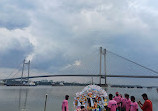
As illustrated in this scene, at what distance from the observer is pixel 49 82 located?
555 ft

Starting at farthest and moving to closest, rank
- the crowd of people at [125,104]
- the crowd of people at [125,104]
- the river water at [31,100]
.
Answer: the river water at [31,100] → the crowd of people at [125,104] → the crowd of people at [125,104]

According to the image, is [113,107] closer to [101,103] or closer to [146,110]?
[101,103]

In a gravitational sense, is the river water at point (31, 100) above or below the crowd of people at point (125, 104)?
below

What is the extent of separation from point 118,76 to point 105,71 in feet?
15.3

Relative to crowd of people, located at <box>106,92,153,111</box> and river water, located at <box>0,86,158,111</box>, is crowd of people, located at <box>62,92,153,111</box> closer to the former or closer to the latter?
crowd of people, located at <box>106,92,153,111</box>

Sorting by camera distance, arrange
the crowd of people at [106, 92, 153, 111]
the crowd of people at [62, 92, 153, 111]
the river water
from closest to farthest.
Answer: the crowd of people at [62, 92, 153, 111], the crowd of people at [106, 92, 153, 111], the river water

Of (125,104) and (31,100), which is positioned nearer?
(125,104)

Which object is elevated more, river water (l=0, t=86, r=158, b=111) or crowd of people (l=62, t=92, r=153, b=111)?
crowd of people (l=62, t=92, r=153, b=111)

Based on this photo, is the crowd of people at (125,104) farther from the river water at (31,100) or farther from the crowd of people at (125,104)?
the river water at (31,100)

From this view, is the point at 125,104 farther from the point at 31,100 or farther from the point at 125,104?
the point at 31,100

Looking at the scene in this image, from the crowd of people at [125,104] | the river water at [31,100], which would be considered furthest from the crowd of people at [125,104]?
the river water at [31,100]

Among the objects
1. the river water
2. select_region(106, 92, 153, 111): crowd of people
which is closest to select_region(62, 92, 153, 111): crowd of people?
select_region(106, 92, 153, 111): crowd of people

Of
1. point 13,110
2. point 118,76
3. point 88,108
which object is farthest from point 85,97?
point 118,76

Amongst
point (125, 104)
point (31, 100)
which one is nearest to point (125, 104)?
point (125, 104)
